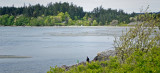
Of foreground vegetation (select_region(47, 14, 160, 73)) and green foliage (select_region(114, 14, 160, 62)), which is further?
green foliage (select_region(114, 14, 160, 62))

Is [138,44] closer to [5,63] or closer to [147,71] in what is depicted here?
[147,71]

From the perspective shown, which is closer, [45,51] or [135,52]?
[135,52]

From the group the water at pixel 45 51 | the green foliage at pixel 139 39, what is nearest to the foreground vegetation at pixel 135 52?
the green foliage at pixel 139 39

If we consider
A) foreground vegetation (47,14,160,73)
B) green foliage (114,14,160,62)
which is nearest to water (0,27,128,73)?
green foliage (114,14,160,62)

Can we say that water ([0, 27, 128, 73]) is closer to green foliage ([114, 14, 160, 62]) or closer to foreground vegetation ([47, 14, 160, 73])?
green foliage ([114, 14, 160, 62])

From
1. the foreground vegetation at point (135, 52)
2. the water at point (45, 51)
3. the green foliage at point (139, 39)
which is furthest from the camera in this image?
the water at point (45, 51)

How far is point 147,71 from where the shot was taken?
780 centimetres

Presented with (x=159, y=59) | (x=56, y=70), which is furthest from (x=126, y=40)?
(x=56, y=70)

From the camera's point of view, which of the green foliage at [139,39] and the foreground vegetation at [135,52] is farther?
the green foliage at [139,39]

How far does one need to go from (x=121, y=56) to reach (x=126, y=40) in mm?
815

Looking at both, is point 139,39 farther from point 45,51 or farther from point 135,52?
point 45,51

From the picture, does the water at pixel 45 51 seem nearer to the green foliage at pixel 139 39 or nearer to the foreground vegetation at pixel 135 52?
the green foliage at pixel 139 39

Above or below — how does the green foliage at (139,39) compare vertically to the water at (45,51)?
above

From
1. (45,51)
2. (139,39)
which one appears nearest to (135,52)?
(139,39)
